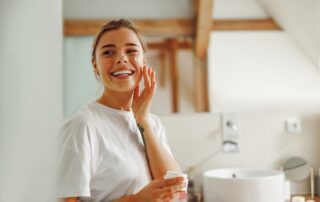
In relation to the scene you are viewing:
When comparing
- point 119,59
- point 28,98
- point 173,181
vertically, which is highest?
point 119,59

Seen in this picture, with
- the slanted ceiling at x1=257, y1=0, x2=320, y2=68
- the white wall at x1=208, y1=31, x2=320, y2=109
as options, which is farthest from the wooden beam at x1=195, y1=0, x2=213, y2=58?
the slanted ceiling at x1=257, y1=0, x2=320, y2=68

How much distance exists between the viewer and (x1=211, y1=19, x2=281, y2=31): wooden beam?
1.87 metres

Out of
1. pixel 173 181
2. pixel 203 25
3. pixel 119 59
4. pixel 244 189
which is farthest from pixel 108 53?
pixel 203 25

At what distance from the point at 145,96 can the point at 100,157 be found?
181 mm

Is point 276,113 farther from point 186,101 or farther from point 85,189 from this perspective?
point 85,189

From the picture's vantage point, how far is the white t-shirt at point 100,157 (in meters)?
0.65

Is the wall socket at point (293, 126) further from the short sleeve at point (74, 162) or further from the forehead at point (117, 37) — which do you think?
the short sleeve at point (74, 162)

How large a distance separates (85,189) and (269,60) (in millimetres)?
1468

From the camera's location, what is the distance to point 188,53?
1.93 meters

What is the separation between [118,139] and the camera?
73 cm

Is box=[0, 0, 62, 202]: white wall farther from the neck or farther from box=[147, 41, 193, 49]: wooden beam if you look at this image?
box=[147, 41, 193, 49]: wooden beam

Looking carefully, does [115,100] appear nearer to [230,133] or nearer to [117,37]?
[117,37]

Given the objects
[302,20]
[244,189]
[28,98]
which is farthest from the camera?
[302,20]

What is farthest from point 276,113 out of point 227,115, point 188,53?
point 188,53
